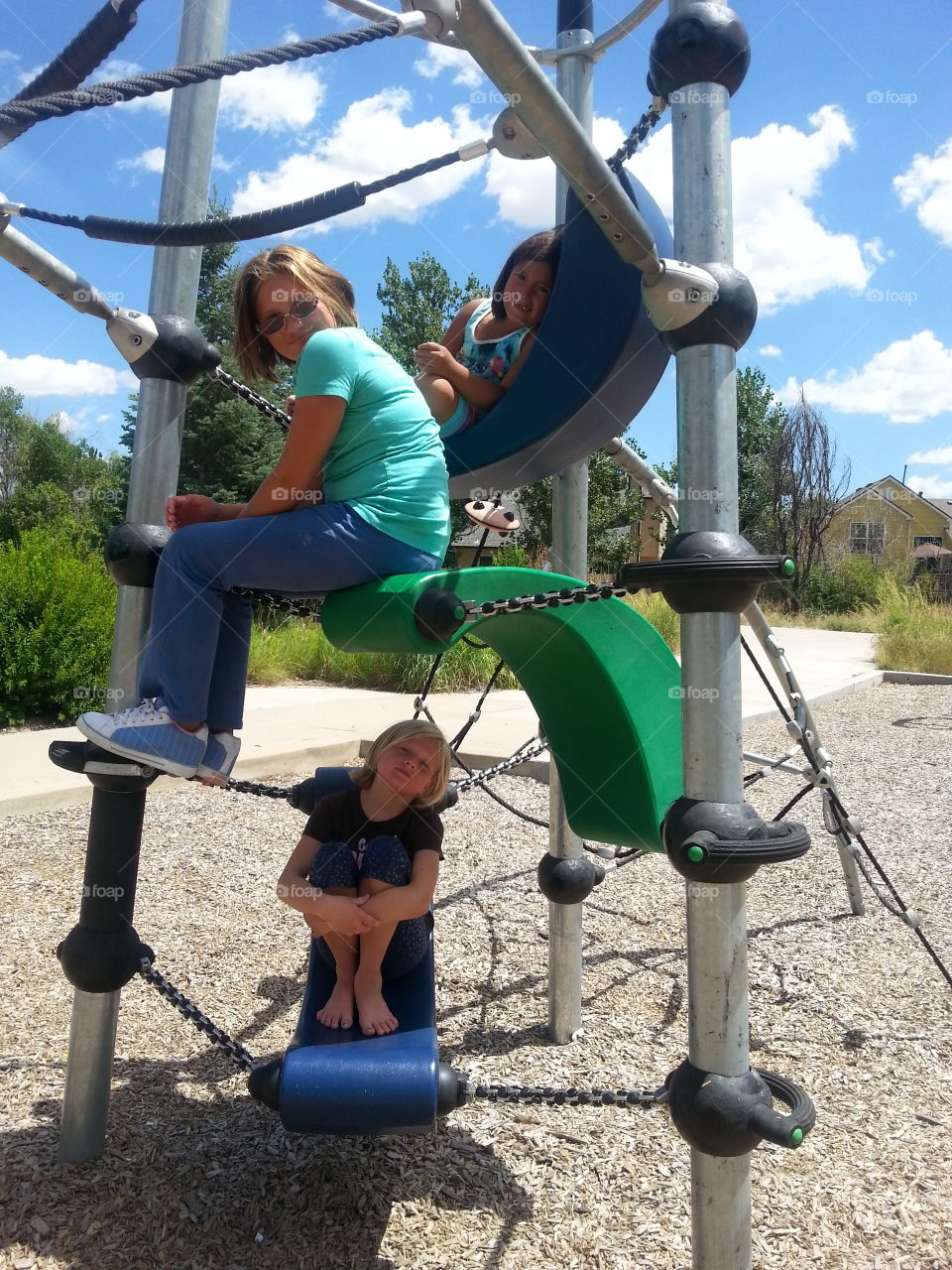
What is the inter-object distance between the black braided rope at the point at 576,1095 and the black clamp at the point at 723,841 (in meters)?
0.43

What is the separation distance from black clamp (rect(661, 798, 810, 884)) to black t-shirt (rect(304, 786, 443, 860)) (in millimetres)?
771

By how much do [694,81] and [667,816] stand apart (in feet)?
3.86

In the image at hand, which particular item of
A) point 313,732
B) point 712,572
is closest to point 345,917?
point 712,572

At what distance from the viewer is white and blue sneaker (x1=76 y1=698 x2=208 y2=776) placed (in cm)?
169

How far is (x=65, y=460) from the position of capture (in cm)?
3684

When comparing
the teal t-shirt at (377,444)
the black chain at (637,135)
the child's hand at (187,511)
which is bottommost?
the child's hand at (187,511)

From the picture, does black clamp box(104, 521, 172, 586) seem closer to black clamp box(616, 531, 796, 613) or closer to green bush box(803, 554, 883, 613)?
black clamp box(616, 531, 796, 613)

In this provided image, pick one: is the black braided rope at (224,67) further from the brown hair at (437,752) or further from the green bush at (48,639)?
the green bush at (48,639)

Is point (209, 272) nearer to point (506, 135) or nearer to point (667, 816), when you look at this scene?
point (506, 135)

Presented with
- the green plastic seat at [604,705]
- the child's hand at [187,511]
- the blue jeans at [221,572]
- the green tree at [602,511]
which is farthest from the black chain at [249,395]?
the green tree at [602,511]

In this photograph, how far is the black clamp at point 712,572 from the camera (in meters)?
1.43

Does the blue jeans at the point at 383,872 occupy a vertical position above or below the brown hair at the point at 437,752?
below

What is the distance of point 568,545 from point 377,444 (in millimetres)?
925

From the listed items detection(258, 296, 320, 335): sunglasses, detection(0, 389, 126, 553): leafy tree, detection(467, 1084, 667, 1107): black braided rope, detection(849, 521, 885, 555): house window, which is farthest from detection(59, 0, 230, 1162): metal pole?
detection(849, 521, 885, 555): house window
